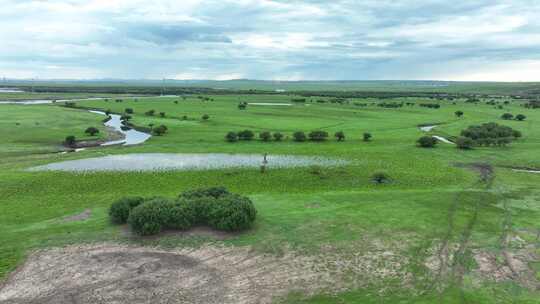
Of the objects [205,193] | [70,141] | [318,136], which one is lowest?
[70,141]

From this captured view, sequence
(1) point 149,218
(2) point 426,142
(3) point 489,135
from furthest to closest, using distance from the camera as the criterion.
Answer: (3) point 489,135 < (2) point 426,142 < (1) point 149,218

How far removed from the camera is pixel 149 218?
32844 millimetres

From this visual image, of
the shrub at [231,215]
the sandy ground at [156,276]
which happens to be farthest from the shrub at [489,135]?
the sandy ground at [156,276]

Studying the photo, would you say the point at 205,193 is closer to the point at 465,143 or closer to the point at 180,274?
the point at 180,274

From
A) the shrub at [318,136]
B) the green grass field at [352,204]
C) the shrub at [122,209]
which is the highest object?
the shrub at [318,136]

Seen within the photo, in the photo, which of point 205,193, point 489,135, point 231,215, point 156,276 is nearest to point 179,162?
point 205,193

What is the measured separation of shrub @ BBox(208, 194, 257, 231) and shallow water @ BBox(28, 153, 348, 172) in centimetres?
2726

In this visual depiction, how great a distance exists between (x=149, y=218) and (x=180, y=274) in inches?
294

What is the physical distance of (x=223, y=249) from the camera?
31000 millimetres

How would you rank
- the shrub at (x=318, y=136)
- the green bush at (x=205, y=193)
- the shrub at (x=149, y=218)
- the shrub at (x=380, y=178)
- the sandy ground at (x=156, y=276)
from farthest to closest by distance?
1. the shrub at (x=318, y=136)
2. the shrub at (x=380, y=178)
3. the green bush at (x=205, y=193)
4. the shrub at (x=149, y=218)
5. the sandy ground at (x=156, y=276)

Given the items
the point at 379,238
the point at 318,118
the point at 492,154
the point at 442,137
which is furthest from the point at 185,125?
the point at 379,238

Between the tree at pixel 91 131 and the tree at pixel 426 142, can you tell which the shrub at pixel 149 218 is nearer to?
the tree at pixel 426 142

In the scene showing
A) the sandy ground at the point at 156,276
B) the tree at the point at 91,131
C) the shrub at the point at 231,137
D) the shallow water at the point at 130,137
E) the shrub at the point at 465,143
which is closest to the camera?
the sandy ground at the point at 156,276

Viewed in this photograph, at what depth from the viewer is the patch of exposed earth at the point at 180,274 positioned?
81.3ft
